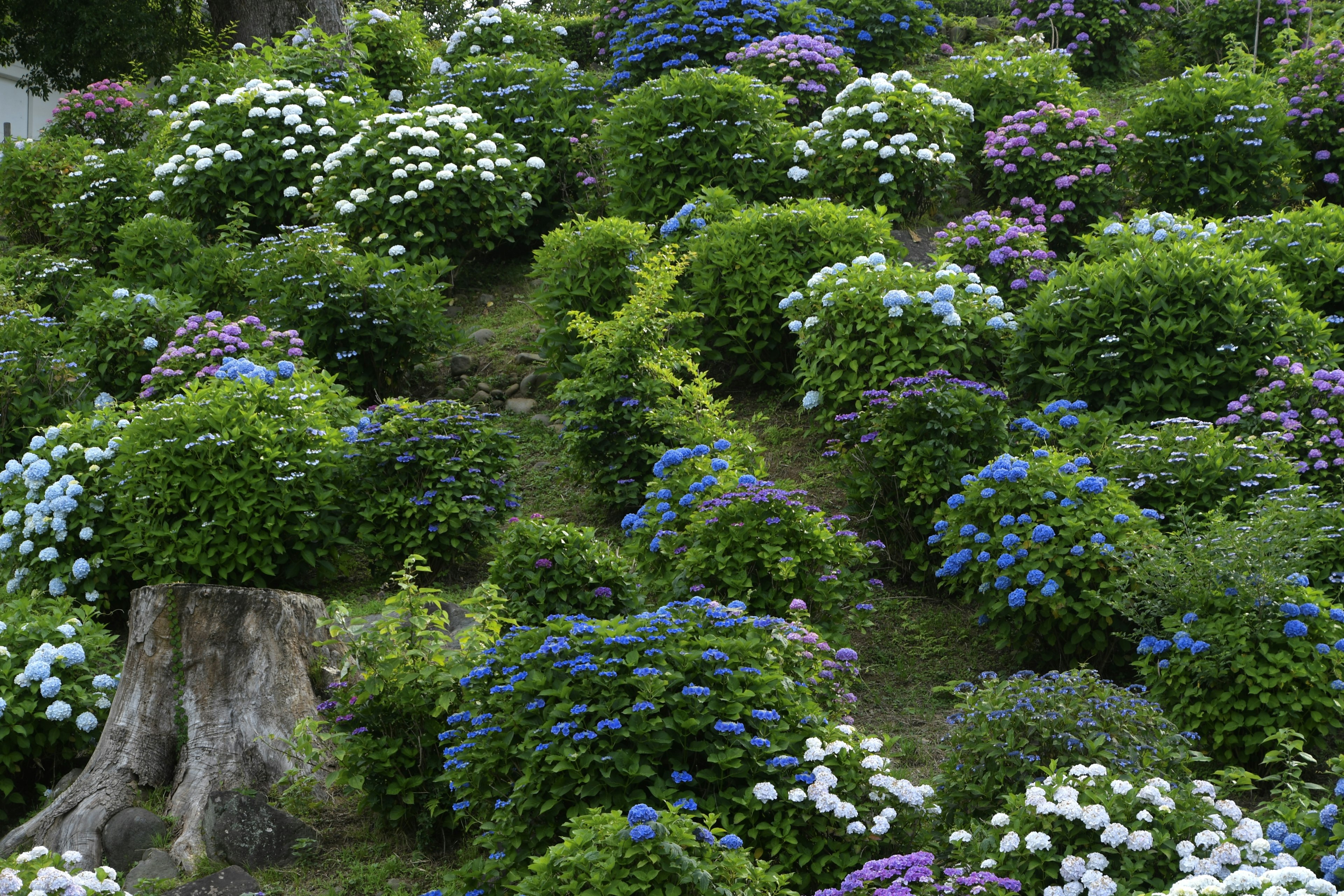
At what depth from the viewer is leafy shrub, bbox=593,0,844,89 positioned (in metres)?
12.3

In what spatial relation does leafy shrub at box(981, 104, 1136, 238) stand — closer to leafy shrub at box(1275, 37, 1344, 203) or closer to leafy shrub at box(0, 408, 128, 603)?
leafy shrub at box(1275, 37, 1344, 203)

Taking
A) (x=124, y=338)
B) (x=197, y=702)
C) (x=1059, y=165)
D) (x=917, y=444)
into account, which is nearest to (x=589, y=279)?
(x=917, y=444)

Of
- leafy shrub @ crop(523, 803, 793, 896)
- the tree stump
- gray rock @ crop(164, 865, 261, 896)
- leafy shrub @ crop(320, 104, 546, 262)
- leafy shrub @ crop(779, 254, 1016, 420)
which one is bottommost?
gray rock @ crop(164, 865, 261, 896)

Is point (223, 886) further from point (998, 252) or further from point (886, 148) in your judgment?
point (886, 148)

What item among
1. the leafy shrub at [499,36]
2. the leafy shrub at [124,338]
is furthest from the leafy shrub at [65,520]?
the leafy shrub at [499,36]

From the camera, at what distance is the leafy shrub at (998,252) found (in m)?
8.66

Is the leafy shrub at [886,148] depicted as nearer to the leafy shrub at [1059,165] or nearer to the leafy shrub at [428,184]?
the leafy shrub at [1059,165]

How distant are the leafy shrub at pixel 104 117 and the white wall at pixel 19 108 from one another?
15.9m

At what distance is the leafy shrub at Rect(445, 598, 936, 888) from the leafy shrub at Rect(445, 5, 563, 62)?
9.75 m

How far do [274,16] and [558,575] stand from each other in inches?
431

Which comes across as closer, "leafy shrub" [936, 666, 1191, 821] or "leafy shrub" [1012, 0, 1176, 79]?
"leafy shrub" [936, 666, 1191, 821]

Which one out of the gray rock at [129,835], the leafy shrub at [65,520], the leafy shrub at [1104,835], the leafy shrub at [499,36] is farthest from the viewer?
the leafy shrub at [499,36]

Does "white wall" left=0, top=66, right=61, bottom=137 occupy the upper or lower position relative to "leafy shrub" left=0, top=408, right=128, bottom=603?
upper

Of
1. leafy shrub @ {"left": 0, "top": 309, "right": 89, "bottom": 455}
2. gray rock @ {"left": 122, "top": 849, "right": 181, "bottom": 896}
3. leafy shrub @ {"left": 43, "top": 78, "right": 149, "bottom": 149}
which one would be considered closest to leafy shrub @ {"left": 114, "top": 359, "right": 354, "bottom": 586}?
leafy shrub @ {"left": 0, "top": 309, "right": 89, "bottom": 455}
